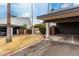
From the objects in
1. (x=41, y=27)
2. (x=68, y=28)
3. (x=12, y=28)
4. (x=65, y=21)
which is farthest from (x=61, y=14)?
(x=12, y=28)

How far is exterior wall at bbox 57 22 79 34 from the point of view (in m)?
4.02

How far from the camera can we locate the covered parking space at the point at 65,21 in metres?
3.99

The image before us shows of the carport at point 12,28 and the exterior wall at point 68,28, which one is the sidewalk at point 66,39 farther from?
the carport at point 12,28

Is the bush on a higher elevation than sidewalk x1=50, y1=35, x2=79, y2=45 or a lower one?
higher

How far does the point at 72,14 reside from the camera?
4.05 m

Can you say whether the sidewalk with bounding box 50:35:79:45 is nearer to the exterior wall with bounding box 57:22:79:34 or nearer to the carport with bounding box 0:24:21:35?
the exterior wall with bounding box 57:22:79:34

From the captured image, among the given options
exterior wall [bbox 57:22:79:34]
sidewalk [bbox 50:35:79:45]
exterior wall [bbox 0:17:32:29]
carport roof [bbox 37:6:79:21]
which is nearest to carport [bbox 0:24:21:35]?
exterior wall [bbox 0:17:32:29]

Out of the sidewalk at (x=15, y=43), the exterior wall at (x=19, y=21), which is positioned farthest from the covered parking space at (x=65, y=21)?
the sidewalk at (x=15, y=43)

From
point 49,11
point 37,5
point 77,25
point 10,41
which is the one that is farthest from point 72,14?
point 10,41

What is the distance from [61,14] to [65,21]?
21 cm

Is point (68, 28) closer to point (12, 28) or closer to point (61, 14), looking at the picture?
point (61, 14)

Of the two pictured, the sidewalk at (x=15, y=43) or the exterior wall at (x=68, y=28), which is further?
the exterior wall at (x=68, y=28)

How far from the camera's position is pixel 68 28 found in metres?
4.12

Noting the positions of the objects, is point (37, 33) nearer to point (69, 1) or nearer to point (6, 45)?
→ point (6, 45)
